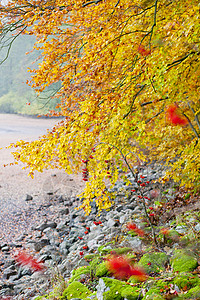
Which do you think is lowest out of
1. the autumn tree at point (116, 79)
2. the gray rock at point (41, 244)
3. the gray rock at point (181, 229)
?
the gray rock at point (41, 244)

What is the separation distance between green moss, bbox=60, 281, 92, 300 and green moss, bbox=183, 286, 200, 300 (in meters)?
1.46

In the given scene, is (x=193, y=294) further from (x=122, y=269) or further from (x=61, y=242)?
(x=61, y=242)

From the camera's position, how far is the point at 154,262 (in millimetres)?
3307

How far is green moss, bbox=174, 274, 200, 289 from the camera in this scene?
248 cm

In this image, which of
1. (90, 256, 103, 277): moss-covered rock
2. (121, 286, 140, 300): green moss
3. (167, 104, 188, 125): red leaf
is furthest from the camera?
(167, 104, 188, 125): red leaf

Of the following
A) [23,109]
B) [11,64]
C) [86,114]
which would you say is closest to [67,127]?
[86,114]

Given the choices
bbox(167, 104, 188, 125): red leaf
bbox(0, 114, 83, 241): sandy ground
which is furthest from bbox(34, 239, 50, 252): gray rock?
bbox(167, 104, 188, 125): red leaf

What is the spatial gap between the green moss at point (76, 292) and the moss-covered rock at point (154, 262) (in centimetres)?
79

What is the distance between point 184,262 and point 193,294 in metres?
0.85

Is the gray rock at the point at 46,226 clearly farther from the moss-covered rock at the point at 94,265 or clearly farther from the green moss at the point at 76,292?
the green moss at the point at 76,292

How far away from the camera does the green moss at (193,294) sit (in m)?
2.18

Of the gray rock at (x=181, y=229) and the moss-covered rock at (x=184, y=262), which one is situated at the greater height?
the gray rock at (x=181, y=229)

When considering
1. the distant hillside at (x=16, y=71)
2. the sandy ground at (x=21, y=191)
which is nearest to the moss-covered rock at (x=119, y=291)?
the sandy ground at (x=21, y=191)

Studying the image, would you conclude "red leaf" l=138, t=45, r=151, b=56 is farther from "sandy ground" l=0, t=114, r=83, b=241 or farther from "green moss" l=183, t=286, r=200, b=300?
"green moss" l=183, t=286, r=200, b=300
